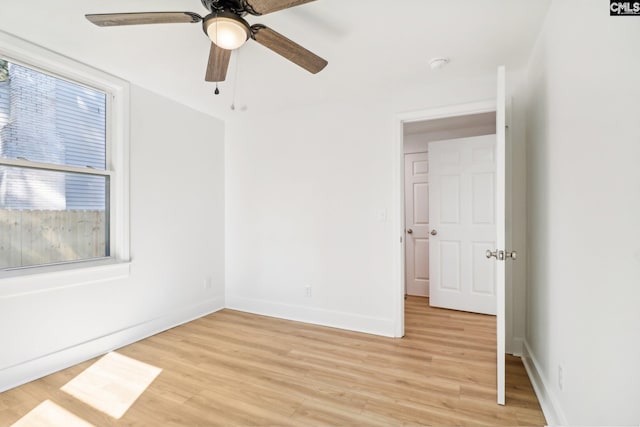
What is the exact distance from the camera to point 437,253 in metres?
3.78

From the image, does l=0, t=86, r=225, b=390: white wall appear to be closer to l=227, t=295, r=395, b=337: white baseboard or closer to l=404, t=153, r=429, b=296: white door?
l=227, t=295, r=395, b=337: white baseboard

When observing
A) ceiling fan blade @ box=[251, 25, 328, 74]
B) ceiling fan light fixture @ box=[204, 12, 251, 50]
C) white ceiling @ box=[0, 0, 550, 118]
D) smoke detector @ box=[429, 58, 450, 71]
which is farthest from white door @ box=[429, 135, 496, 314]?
ceiling fan light fixture @ box=[204, 12, 251, 50]

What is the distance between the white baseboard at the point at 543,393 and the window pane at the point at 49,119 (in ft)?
11.8

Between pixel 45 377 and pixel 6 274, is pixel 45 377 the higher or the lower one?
the lower one

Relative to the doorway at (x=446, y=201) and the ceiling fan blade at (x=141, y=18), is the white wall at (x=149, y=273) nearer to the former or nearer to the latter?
the ceiling fan blade at (x=141, y=18)

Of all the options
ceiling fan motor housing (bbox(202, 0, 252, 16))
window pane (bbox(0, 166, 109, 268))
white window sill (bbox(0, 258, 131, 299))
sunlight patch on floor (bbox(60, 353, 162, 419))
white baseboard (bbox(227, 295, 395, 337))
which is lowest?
sunlight patch on floor (bbox(60, 353, 162, 419))

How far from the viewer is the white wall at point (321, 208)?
285 cm

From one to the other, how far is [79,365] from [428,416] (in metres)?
2.54

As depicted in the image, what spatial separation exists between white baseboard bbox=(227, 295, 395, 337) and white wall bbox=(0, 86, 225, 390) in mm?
358

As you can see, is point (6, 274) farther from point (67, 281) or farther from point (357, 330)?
point (357, 330)

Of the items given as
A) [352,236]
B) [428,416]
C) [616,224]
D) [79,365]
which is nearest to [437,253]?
[352,236]

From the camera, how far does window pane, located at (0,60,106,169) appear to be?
205cm

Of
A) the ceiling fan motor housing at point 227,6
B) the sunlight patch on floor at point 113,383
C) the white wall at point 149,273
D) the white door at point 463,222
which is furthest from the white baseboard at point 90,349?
the white door at point 463,222

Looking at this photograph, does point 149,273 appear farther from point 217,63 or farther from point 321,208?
point 217,63
